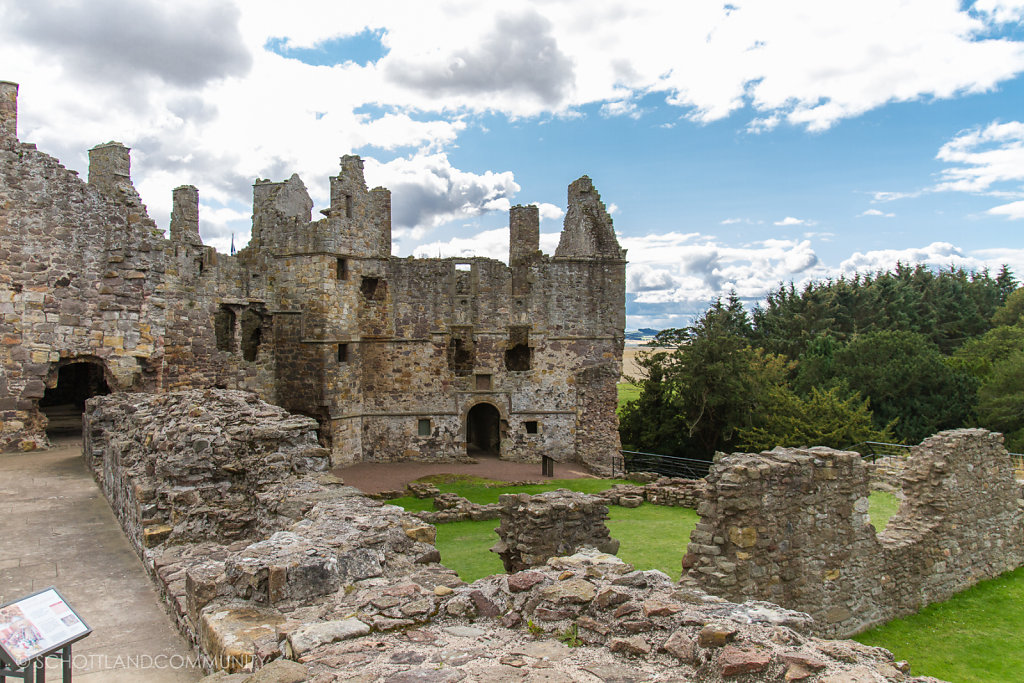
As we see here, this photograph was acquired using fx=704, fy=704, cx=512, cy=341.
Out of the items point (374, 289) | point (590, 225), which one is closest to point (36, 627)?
point (374, 289)

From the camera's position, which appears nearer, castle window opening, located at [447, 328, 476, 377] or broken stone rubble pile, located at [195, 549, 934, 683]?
broken stone rubble pile, located at [195, 549, 934, 683]

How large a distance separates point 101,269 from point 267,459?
9.80 meters

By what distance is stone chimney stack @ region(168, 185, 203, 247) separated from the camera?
19578mm

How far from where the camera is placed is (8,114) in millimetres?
14203

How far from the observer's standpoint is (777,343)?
137ft

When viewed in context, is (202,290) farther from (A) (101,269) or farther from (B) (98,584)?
(B) (98,584)

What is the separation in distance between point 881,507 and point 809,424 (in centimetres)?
968

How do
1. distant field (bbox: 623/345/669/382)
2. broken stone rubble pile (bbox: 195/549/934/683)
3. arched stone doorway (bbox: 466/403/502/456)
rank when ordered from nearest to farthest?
broken stone rubble pile (bbox: 195/549/934/683)
arched stone doorway (bbox: 466/403/502/456)
distant field (bbox: 623/345/669/382)

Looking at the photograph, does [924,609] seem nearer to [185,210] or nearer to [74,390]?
[185,210]

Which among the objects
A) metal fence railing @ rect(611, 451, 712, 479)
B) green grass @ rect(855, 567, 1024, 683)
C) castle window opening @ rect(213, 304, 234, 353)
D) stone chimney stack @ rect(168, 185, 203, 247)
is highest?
stone chimney stack @ rect(168, 185, 203, 247)

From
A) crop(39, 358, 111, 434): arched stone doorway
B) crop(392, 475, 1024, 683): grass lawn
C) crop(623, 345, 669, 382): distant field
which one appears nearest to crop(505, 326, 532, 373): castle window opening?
crop(623, 345, 669, 382): distant field

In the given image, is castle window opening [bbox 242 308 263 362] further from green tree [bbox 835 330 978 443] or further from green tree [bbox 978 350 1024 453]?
green tree [bbox 978 350 1024 453]

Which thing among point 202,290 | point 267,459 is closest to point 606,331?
point 202,290

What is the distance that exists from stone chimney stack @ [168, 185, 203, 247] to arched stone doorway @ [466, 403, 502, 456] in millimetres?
11082
